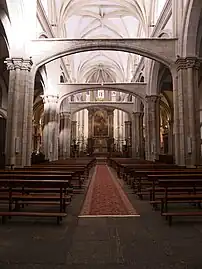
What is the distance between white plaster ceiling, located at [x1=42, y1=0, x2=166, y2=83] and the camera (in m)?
21.8

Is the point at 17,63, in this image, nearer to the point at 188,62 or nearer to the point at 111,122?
the point at 188,62

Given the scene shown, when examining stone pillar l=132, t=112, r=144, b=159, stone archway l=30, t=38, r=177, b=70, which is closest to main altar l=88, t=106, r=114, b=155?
stone pillar l=132, t=112, r=144, b=159

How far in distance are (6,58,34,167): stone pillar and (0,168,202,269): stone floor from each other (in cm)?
794

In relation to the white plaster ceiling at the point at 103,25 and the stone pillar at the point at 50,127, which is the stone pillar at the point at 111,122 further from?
the stone pillar at the point at 50,127

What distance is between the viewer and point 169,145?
3303 centimetres

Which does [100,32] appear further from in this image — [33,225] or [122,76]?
[33,225]

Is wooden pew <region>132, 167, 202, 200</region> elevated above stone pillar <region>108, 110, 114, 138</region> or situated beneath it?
situated beneath

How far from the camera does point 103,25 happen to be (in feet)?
96.6

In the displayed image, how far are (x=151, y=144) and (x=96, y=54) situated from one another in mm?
23092

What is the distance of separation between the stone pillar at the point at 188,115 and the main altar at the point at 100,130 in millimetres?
26581

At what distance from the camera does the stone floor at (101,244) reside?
2.71 m

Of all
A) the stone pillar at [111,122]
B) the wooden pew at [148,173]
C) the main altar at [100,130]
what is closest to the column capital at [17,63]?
the wooden pew at [148,173]

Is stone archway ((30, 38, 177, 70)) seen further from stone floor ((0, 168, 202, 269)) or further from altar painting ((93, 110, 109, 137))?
altar painting ((93, 110, 109, 137))

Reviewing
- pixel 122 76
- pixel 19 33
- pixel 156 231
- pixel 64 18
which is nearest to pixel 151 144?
pixel 19 33
